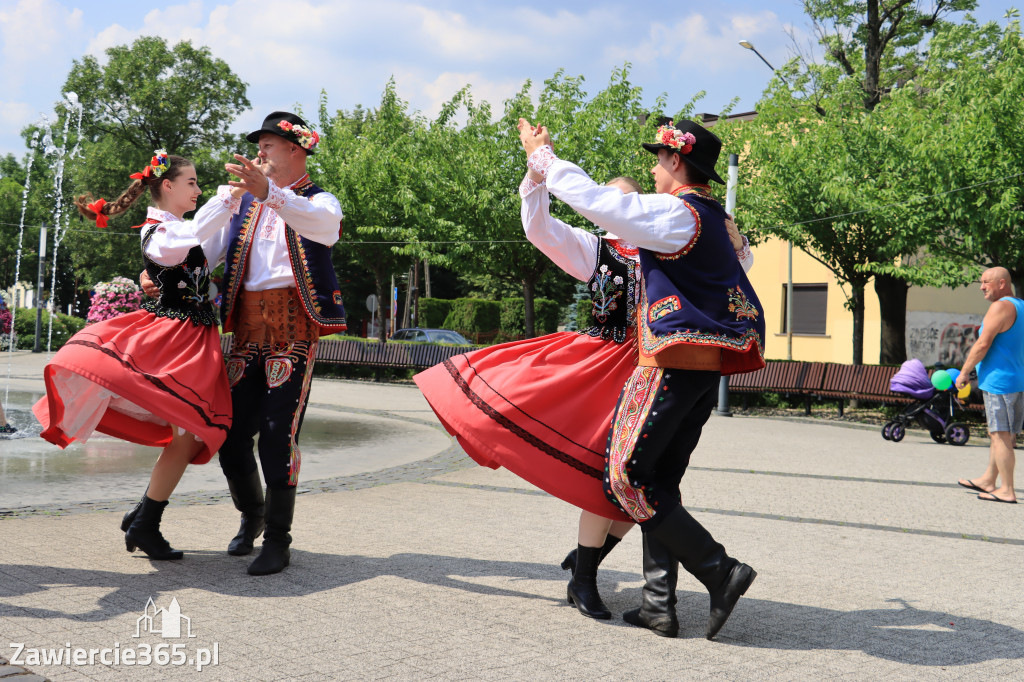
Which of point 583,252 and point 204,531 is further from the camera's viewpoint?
point 204,531

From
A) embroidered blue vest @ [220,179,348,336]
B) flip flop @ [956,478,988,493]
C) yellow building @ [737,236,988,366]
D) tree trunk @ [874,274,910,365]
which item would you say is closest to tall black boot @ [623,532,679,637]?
embroidered blue vest @ [220,179,348,336]

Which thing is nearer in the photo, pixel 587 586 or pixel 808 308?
pixel 587 586

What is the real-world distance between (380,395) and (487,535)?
1298cm

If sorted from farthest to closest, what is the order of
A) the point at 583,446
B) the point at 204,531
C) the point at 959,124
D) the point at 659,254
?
the point at 959,124 → the point at 204,531 → the point at 583,446 → the point at 659,254

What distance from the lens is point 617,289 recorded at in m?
4.20

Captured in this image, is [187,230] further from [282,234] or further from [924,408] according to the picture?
[924,408]

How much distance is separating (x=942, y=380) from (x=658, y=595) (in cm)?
1025

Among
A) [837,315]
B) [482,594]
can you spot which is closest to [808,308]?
[837,315]

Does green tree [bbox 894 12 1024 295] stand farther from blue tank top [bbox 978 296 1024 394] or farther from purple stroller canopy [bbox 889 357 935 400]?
blue tank top [bbox 978 296 1024 394]

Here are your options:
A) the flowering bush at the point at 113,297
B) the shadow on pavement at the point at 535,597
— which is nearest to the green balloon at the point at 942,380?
the shadow on pavement at the point at 535,597

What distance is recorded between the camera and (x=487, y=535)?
5762mm

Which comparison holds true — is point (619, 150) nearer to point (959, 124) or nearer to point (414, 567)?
point (959, 124)

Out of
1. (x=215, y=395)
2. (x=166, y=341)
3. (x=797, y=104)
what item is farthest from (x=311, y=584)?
(x=797, y=104)

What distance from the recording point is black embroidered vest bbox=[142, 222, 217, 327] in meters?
4.73
